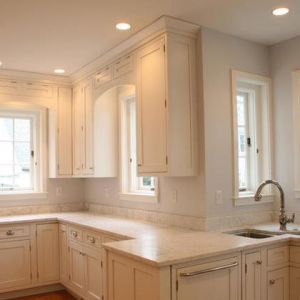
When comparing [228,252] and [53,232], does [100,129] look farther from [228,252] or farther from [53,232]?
[228,252]

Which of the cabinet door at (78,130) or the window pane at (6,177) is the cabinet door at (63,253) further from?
the window pane at (6,177)

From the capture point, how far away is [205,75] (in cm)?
324

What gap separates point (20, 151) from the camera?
5027 millimetres

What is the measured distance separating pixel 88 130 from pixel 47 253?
1516mm

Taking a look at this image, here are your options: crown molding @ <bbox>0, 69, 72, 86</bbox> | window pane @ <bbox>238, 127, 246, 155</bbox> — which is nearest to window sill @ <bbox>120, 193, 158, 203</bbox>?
window pane @ <bbox>238, 127, 246, 155</bbox>

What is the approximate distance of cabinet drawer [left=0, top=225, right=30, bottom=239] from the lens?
4160 millimetres

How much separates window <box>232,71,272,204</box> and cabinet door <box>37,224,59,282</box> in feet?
7.35

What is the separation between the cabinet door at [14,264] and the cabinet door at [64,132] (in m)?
1.07

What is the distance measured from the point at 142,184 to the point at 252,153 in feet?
4.22

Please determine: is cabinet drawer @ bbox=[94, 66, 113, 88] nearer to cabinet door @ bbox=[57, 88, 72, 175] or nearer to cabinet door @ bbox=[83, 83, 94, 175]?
cabinet door @ bbox=[83, 83, 94, 175]

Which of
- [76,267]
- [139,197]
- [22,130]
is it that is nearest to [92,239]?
[76,267]

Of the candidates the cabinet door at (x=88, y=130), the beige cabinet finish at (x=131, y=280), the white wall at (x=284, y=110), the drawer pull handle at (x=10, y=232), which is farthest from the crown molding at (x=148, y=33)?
the drawer pull handle at (x=10, y=232)

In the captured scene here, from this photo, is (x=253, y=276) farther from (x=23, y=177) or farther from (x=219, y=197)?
(x=23, y=177)

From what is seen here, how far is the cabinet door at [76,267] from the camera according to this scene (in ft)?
12.8
